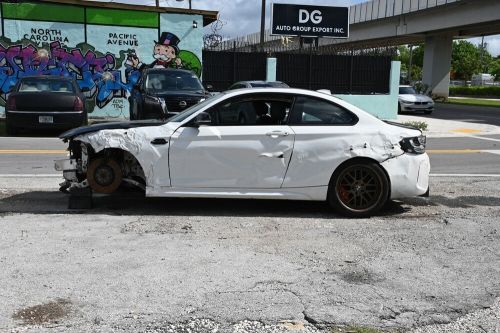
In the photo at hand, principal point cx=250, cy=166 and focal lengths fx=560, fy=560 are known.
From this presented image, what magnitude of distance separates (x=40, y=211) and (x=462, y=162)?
8.66 m

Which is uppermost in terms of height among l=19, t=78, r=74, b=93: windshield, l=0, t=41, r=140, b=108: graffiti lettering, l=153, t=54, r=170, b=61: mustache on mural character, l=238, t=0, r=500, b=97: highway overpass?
l=238, t=0, r=500, b=97: highway overpass

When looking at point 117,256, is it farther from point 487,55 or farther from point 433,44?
point 487,55

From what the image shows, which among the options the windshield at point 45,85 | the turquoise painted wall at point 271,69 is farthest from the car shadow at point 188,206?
the turquoise painted wall at point 271,69

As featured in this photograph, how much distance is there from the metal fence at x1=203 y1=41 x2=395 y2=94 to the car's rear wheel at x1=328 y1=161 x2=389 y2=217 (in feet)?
54.1

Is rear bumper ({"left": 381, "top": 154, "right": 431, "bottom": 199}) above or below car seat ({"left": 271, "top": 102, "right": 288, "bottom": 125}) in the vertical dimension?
below

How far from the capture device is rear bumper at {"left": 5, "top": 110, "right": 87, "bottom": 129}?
558 inches

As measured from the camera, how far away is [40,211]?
6773mm

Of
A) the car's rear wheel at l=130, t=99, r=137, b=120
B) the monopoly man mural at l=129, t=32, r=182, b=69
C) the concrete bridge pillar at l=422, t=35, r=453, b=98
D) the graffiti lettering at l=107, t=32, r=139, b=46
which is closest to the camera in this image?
the car's rear wheel at l=130, t=99, r=137, b=120

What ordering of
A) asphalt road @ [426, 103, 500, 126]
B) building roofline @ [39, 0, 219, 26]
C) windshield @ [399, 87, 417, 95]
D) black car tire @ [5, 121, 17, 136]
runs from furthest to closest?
windshield @ [399, 87, 417, 95] < asphalt road @ [426, 103, 500, 126] < building roofline @ [39, 0, 219, 26] < black car tire @ [5, 121, 17, 136]

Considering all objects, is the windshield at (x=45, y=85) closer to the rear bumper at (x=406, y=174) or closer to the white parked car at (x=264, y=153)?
the white parked car at (x=264, y=153)

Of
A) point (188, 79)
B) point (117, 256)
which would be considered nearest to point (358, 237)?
point (117, 256)

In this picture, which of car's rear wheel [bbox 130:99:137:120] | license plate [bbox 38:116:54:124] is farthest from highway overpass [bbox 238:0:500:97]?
license plate [bbox 38:116:54:124]

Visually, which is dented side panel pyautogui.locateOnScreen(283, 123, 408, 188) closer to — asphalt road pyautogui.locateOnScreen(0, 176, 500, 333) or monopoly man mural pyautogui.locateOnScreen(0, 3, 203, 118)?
asphalt road pyautogui.locateOnScreen(0, 176, 500, 333)

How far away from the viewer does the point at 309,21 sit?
87.6ft
